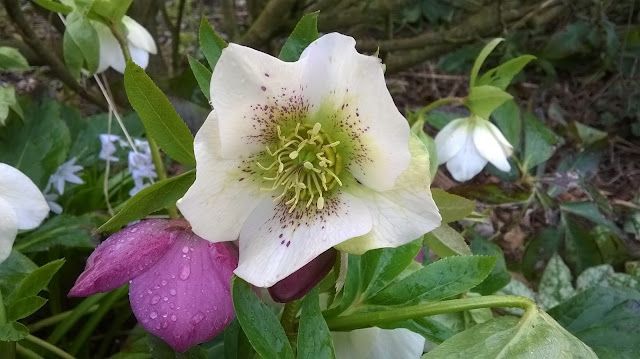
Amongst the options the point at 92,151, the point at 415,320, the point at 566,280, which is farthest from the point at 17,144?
the point at 566,280

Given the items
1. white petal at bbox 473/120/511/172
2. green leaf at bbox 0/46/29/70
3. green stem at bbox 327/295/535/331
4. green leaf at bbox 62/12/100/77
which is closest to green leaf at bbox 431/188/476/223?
green stem at bbox 327/295/535/331

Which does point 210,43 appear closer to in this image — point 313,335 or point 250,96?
point 250,96

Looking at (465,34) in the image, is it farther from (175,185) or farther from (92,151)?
(175,185)

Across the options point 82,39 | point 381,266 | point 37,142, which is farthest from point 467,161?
point 37,142

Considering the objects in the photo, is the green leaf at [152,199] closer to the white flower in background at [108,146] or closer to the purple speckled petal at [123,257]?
the purple speckled petal at [123,257]

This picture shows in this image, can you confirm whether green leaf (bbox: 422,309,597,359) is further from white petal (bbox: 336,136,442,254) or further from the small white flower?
the small white flower

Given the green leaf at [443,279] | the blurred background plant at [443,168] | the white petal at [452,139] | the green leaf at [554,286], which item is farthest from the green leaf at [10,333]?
the green leaf at [554,286]
